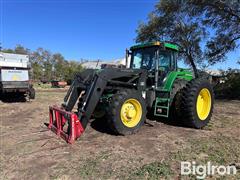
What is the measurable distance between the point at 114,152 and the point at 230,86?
49.6 feet

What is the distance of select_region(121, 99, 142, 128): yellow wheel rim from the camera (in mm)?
5535

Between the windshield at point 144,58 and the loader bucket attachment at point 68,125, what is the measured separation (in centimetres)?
260

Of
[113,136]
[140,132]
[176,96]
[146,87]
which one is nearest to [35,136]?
[113,136]

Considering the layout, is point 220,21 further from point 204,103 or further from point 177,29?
point 204,103

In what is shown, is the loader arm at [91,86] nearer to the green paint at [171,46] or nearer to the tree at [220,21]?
the green paint at [171,46]

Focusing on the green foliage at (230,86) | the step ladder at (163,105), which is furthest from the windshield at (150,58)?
the green foliage at (230,86)

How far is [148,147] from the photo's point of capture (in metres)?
4.75

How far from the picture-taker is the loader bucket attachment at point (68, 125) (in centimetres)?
505

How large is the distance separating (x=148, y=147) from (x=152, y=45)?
2894mm

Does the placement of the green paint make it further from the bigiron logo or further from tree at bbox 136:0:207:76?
tree at bbox 136:0:207:76

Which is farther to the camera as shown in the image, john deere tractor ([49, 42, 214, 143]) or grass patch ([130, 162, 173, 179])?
john deere tractor ([49, 42, 214, 143])

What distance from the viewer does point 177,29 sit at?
20.0 meters

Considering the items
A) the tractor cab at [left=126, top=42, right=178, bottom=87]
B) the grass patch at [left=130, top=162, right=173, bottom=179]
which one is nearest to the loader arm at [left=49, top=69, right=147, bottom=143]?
the tractor cab at [left=126, top=42, right=178, bottom=87]

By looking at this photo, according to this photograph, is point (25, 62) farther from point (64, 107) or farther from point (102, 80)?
point (102, 80)
